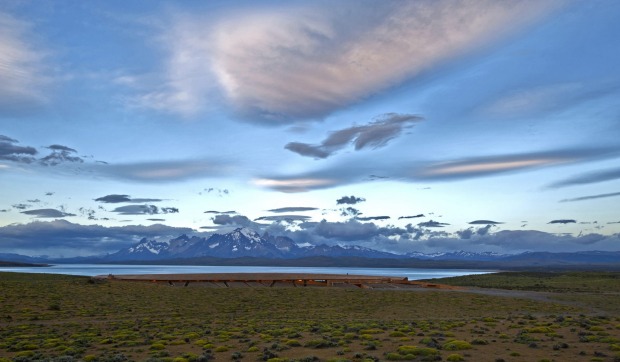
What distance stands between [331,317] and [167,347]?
2073 cm

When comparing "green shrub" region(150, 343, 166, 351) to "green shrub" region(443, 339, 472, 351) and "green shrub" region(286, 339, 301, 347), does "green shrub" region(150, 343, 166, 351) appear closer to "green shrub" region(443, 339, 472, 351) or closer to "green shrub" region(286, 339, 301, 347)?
"green shrub" region(286, 339, 301, 347)

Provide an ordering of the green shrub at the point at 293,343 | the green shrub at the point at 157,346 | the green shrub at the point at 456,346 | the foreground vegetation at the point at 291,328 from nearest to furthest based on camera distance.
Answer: the foreground vegetation at the point at 291,328, the green shrub at the point at 456,346, the green shrub at the point at 157,346, the green shrub at the point at 293,343

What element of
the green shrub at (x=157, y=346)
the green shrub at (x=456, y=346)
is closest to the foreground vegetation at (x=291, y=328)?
the green shrub at (x=456, y=346)

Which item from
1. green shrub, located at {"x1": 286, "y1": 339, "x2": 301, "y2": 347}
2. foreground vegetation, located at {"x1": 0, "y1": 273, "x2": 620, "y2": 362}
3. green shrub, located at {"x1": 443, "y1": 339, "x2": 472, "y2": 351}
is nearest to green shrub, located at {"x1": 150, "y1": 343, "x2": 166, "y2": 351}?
foreground vegetation, located at {"x1": 0, "y1": 273, "x2": 620, "y2": 362}

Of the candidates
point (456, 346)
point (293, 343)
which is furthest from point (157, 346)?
point (456, 346)

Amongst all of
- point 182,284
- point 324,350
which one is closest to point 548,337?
point 324,350

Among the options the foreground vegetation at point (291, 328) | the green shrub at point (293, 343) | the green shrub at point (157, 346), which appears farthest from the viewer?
the green shrub at point (293, 343)

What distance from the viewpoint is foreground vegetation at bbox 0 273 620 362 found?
80.4ft

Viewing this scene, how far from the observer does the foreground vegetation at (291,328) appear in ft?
80.4

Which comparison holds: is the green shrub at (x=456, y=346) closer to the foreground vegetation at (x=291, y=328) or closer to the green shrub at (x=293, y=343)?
the foreground vegetation at (x=291, y=328)

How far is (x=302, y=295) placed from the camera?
226ft

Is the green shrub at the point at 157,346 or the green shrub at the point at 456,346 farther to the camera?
the green shrub at the point at 157,346

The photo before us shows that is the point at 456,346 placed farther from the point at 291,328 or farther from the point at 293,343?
the point at 291,328

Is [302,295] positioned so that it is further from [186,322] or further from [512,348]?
[512,348]
